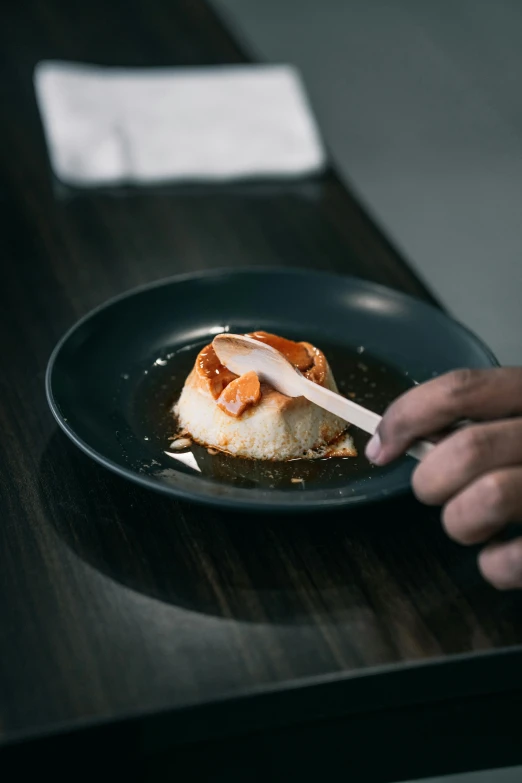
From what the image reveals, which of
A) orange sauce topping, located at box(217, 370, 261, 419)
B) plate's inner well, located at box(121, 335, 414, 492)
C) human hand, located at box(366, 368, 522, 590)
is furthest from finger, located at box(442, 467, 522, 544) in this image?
orange sauce topping, located at box(217, 370, 261, 419)

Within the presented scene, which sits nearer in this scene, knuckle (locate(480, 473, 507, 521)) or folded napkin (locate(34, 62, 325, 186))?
knuckle (locate(480, 473, 507, 521))

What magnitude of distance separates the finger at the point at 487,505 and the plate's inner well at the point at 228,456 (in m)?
0.15

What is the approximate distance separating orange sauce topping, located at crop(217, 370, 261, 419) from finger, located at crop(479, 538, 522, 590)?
28 cm

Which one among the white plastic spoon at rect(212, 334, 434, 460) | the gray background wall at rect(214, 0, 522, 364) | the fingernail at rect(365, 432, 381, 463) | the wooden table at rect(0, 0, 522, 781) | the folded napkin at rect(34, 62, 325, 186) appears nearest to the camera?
the wooden table at rect(0, 0, 522, 781)

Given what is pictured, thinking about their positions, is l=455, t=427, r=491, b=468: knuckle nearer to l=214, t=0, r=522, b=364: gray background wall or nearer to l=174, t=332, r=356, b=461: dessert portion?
l=174, t=332, r=356, b=461: dessert portion

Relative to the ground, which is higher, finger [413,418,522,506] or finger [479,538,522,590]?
finger [413,418,522,506]

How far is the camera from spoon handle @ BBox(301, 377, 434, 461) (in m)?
0.72

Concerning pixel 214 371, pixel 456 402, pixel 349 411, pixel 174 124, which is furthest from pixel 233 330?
pixel 174 124

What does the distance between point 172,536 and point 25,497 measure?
0.45 ft

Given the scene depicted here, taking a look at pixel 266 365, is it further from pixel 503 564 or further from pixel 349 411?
pixel 503 564

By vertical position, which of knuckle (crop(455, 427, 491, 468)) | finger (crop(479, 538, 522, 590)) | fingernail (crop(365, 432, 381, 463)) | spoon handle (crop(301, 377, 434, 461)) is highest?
knuckle (crop(455, 427, 491, 468))

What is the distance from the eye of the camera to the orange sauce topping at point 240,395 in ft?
2.86

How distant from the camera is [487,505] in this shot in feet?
2.12

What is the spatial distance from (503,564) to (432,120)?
2.85 m
